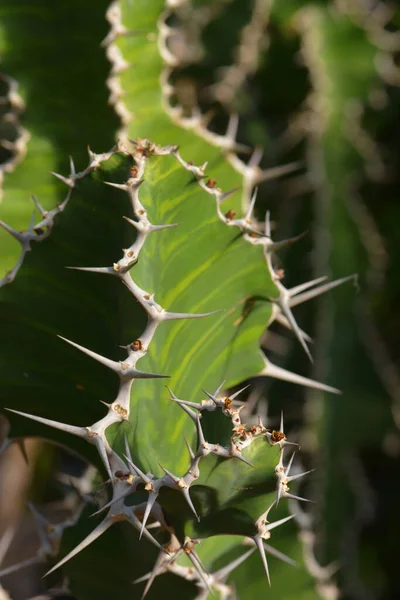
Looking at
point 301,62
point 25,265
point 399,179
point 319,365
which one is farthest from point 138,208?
point 399,179

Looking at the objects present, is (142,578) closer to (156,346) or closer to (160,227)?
(156,346)

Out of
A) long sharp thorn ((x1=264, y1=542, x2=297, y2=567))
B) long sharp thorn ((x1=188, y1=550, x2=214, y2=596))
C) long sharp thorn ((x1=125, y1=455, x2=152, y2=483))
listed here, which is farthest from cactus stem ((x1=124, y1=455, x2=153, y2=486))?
long sharp thorn ((x1=264, y1=542, x2=297, y2=567))

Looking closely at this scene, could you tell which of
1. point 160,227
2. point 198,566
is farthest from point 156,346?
point 198,566

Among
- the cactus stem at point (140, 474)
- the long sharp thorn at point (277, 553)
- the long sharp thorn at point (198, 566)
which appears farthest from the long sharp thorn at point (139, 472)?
the long sharp thorn at point (277, 553)

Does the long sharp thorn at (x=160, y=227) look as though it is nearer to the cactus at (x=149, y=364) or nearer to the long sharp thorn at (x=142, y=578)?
the cactus at (x=149, y=364)

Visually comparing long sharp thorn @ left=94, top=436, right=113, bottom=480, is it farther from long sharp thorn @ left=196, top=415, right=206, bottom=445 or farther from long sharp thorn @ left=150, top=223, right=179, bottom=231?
long sharp thorn @ left=150, top=223, right=179, bottom=231

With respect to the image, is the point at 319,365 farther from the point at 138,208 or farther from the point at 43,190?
the point at 138,208

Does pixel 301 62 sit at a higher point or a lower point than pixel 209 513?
higher
